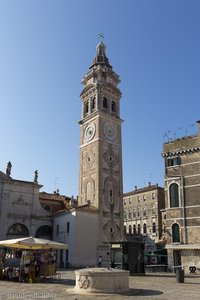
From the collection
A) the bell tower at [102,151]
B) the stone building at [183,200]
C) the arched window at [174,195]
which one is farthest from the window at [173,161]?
the bell tower at [102,151]

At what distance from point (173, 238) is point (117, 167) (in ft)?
61.9

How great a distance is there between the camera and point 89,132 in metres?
51.4

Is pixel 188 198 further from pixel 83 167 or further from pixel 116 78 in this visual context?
pixel 116 78

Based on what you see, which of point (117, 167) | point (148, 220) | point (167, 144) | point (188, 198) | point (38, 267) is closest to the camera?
point (38, 267)

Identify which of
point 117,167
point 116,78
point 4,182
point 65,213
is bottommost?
point 65,213

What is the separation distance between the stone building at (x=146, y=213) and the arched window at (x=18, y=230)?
24.0 metres

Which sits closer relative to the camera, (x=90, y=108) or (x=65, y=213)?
Result: (x=65, y=213)

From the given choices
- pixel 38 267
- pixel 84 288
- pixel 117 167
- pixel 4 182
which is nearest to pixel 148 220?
pixel 117 167

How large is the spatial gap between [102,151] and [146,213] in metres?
22.1

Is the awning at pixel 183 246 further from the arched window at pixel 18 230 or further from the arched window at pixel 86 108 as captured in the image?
the arched window at pixel 86 108

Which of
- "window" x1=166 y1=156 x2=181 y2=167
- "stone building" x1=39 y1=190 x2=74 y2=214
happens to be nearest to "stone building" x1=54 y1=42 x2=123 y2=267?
"stone building" x1=39 y1=190 x2=74 y2=214

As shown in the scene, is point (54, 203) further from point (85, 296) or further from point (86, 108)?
point (85, 296)

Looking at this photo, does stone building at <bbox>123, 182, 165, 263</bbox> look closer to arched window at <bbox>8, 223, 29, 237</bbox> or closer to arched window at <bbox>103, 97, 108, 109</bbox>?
arched window at <bbox>103, 97, 108, 109</bbox>

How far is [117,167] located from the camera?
4997 cm
